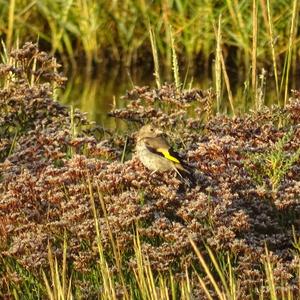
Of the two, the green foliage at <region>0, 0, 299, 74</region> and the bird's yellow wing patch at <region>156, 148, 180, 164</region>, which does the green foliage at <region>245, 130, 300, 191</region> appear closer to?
the bird's yellow wing patch at <region>156, 148, 180, 164</region>

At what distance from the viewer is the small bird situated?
6789mm

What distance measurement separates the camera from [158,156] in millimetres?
6855

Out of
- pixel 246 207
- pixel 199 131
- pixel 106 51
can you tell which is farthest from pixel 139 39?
pixel 246 207

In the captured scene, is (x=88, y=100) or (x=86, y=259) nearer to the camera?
(x=86, y=259)

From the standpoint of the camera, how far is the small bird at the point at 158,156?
6.79 metres

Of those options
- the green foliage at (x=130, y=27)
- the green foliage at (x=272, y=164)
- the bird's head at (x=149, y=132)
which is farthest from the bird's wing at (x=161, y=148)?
the green foliage at (x=130, y=27)

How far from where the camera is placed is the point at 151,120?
794 cm

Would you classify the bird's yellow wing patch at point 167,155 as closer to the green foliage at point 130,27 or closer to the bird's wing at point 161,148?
the bird's wing at point 161,148

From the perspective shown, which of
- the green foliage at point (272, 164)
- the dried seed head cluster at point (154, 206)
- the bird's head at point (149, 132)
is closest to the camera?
the dried seed head cluster at point (154, 206)

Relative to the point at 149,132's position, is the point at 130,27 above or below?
above

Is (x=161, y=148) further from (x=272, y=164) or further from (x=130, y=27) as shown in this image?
(x=130, y=27)

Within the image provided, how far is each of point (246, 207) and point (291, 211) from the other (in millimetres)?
246

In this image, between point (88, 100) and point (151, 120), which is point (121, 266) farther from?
point (88, 100)

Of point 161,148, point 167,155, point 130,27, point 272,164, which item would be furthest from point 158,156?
point 130,27
